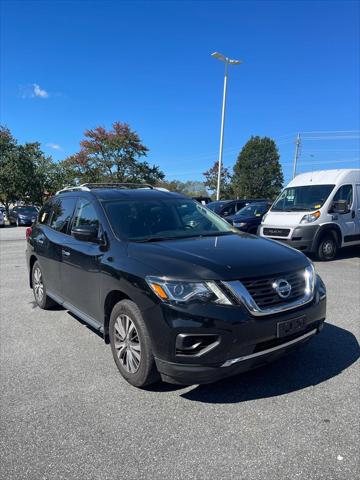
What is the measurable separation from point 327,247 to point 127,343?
26.3 feet

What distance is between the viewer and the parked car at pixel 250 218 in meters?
13.0

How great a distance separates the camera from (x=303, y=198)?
10531 millimetres

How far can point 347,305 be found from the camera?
5.73m

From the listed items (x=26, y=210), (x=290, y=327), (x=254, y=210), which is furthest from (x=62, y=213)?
(x=26, y=210)

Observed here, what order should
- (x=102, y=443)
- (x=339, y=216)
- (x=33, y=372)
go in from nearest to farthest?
(x=102, y=443), (x=33, y=372), (x=339, y=216)

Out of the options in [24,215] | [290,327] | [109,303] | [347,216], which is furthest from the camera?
[24,215]

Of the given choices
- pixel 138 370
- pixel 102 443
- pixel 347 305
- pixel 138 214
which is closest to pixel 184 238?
pixel 138 214

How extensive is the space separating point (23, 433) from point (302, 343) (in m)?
2.29

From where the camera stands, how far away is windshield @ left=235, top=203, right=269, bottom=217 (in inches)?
547

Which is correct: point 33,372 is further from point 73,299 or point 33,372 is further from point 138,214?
point 138,214

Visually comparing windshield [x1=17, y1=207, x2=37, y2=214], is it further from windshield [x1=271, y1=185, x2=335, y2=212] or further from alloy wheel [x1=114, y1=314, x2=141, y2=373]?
alloy wheel [x1=114, y1=314, x2=141, y2=373]

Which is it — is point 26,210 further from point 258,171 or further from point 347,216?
point 258,171

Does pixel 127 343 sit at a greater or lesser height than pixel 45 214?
lesser

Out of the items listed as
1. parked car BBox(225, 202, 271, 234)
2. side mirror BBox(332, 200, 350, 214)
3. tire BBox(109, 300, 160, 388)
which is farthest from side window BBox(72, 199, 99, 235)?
parked car BBox(225, 202, 271, 234)
